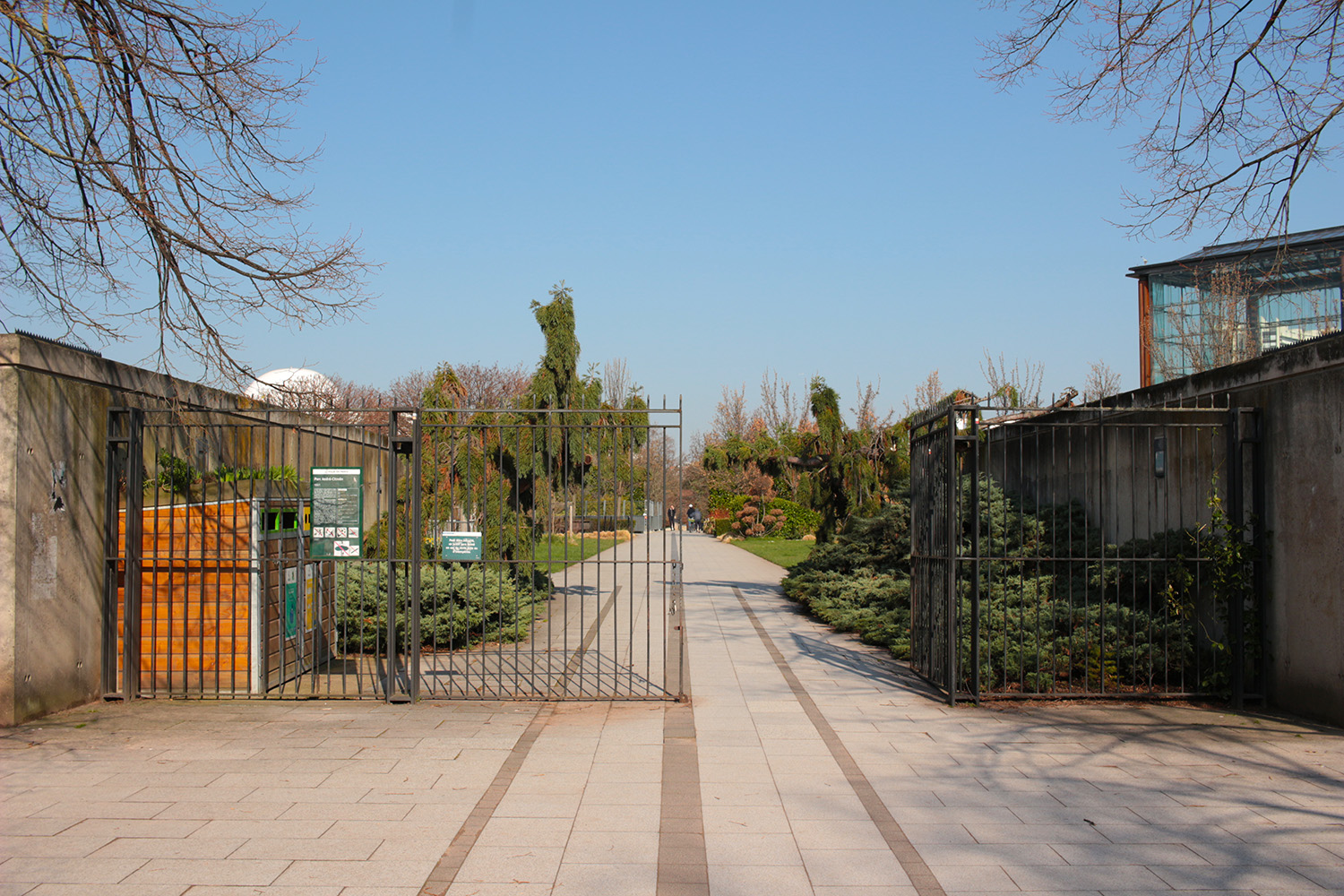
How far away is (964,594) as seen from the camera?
9320 millimetres

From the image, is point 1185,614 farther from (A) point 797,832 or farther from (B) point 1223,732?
(A) point 797,832

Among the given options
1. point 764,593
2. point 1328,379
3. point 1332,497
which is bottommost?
point 764,593

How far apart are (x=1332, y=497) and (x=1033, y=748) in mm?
3302

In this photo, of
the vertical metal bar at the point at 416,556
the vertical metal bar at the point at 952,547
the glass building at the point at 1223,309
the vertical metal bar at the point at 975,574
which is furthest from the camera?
the glass building at the point at 1223,309

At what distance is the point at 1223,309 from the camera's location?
24609mm

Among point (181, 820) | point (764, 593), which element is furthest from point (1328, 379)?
point (764, 593)

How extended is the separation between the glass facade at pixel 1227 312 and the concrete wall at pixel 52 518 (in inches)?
825

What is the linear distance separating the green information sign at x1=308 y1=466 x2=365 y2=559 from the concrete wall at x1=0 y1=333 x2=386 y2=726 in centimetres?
155

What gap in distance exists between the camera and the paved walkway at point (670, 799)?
14.9 ft

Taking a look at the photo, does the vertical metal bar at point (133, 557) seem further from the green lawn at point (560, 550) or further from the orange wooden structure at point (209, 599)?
the green lawn at point (560, 550)

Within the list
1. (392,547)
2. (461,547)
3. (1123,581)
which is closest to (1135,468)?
(1123,581)

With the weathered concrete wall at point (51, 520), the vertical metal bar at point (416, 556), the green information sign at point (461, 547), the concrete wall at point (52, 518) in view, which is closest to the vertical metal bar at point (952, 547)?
the green information sign at point (461, 547)

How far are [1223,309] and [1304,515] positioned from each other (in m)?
20.0

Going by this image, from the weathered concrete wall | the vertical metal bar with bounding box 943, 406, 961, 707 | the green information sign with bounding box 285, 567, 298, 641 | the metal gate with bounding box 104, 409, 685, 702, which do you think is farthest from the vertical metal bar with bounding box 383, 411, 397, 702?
the vertical metal bar with bounding box 943, 406, 961, 707
